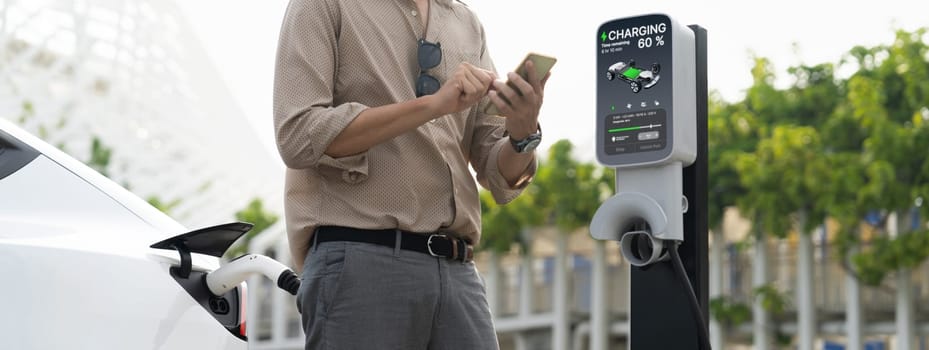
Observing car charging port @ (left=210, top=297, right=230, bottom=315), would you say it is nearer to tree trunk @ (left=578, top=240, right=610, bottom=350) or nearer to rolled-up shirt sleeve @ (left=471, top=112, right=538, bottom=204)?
rolled-up shirt sleeve @ (left=471, top=112, right=538, bottom=204)

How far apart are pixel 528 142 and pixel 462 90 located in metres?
A: 0.25

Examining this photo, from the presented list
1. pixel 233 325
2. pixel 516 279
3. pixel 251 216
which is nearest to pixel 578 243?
pixel 516 279

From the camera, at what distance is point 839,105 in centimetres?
1431

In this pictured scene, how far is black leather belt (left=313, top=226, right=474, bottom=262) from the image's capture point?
2.02 meters

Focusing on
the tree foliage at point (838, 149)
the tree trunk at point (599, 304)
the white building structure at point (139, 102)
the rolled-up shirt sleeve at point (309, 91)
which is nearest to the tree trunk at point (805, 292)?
the tree foliage at point (838, 149)

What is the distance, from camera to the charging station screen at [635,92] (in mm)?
2016

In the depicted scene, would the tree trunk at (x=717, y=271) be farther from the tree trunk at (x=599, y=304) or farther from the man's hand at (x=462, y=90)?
the man's hand at (x=462, y=90)

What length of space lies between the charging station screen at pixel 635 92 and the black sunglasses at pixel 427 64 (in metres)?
0.30

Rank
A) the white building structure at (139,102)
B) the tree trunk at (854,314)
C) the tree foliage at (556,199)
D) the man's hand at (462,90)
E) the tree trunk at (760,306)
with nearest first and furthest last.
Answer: the man's hand at (462,90)
the tree trunk at (854,314)
the tree trunk at (760,306)
the tree foliage at (556,199)
the white building structure at (139,102)

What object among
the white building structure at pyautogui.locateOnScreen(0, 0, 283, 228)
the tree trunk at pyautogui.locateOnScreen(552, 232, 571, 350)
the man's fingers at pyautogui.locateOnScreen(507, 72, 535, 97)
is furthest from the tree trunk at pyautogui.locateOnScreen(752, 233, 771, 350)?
the white building structure at pyautogui.locateOnScreen(0, 0, 283, 228)

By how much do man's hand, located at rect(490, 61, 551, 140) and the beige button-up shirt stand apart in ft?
0.60

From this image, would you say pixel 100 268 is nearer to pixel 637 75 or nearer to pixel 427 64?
pixel 427 64

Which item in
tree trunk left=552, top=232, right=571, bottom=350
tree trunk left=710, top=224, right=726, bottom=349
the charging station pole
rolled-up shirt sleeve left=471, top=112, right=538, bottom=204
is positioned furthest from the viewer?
tree trunk left=552, top=232, right=571, bottom=350

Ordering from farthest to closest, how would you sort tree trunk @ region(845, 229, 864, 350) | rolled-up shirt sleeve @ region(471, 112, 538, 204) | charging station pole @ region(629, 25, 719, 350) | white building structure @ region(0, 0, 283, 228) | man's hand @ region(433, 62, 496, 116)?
white building structure @ region(0, 0, 283, 228) < tree trunk @ region(845, 229, 864, 350) < rolled-up shirt sleeve @ region(471, 112, 538, 204) < charging station pole @ region(629, 25, 719, 350) < man's hand @ region(433, 62, 496, 116)
